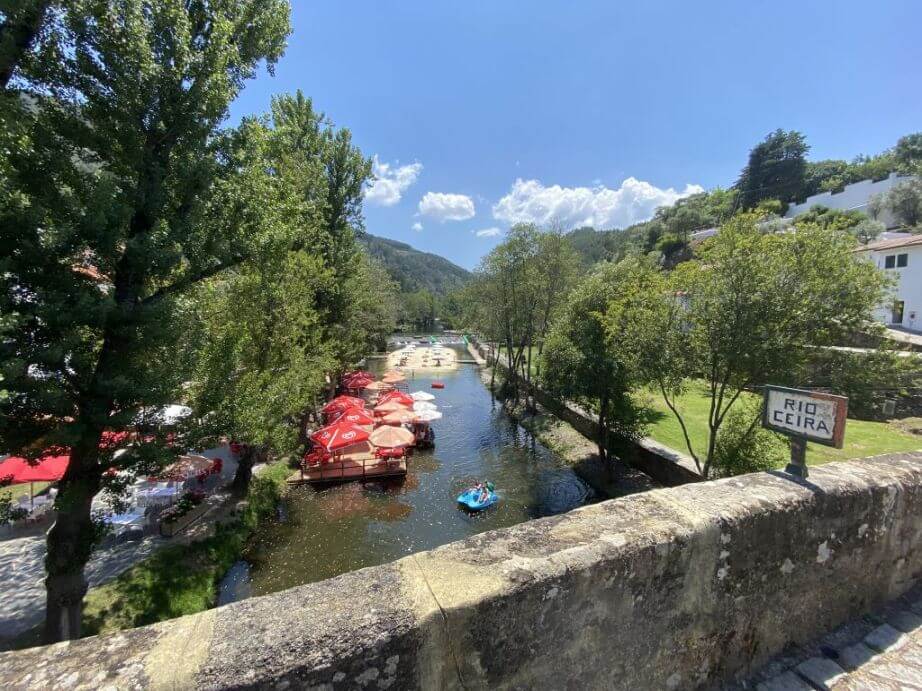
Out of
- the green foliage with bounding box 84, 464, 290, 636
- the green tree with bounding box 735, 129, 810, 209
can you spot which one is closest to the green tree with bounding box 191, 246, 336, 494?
the green foliage with bounding box 84, 464, 290, 636

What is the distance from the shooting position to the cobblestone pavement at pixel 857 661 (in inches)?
98.4

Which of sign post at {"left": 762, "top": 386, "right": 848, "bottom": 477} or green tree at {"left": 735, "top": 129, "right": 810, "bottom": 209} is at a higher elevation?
green tree at {"left": 735, "top": 129, "right": 810, "bottom": 209}

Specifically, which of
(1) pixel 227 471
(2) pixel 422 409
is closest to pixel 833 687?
(1) pixel 227 471

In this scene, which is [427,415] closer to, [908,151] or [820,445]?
[820,445]

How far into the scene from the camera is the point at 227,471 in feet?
50.2

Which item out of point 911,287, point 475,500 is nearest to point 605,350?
point 475,500

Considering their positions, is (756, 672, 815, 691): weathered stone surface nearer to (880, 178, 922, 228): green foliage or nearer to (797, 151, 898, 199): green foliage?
(880, 178, 922, 228): green foliage

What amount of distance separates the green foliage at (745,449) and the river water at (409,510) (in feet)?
18.9

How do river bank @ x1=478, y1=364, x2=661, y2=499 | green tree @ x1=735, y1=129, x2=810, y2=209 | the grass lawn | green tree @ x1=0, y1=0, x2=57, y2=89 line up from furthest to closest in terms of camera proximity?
1. green tree @ x1=735, y1=129, x2=810, y2=209
2. river bank @ x1=478, y1=364, x2=661, y2=499
3. the grass lawn
4. green tree @ x1=0, y1=0, x2=57, y2=89

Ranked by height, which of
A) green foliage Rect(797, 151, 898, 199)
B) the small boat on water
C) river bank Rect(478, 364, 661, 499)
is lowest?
the small boat on water

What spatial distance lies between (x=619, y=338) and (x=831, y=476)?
11341 mm

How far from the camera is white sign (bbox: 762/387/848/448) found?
3131 millimetres

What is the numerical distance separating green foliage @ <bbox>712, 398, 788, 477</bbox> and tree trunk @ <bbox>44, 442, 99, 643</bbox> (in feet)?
45.4

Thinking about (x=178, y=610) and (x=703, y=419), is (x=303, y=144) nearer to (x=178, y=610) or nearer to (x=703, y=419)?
(x=178, y=610)
